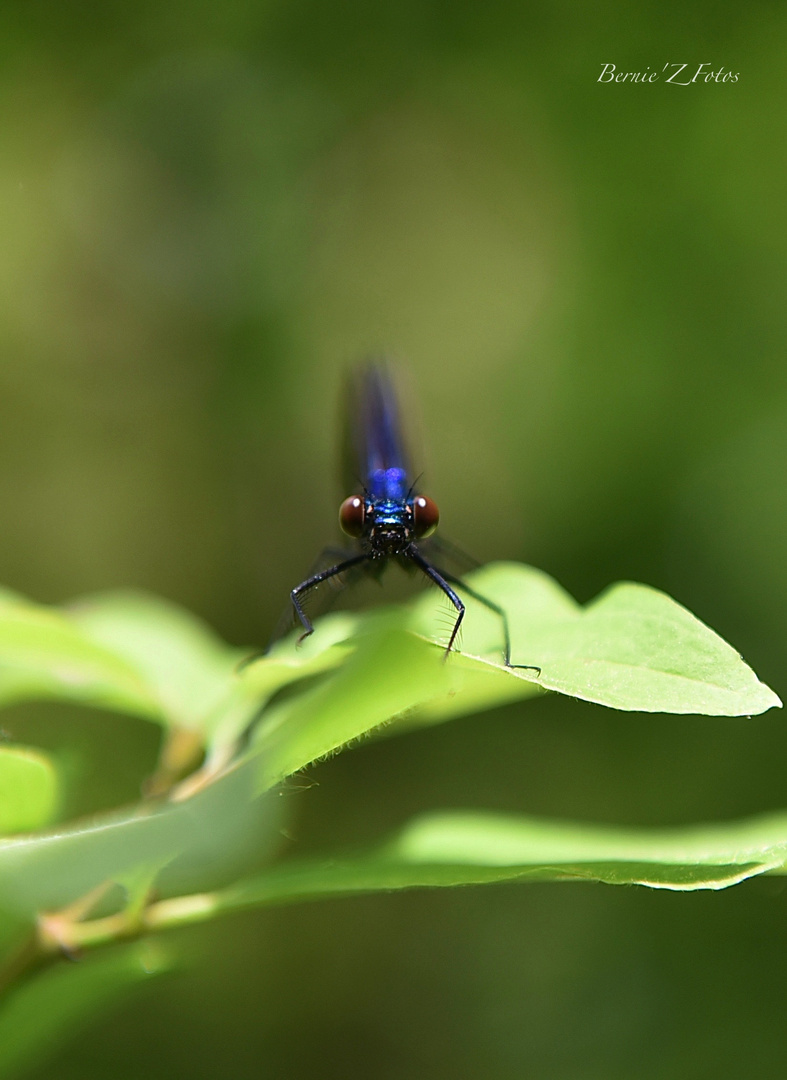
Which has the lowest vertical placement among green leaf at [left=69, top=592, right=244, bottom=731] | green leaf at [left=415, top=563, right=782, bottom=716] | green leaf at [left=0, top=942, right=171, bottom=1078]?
green leaf at [left=0, top=942, right=171, bottom=1078]

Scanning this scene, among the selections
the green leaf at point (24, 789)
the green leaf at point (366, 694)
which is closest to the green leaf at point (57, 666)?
the green leaf at point (24, 789)

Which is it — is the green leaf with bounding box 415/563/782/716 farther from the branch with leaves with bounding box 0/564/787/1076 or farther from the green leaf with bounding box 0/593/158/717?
the green leaf with bounding box 0/593/158/717

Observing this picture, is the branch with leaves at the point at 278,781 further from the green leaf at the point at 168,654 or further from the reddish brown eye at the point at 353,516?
the reddish brown eye at the point at 353,516

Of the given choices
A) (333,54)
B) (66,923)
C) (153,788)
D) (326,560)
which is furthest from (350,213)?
(66,923)

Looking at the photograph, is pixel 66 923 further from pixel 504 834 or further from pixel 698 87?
pixel 698 87

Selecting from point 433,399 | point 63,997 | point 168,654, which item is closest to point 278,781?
point 63,997
